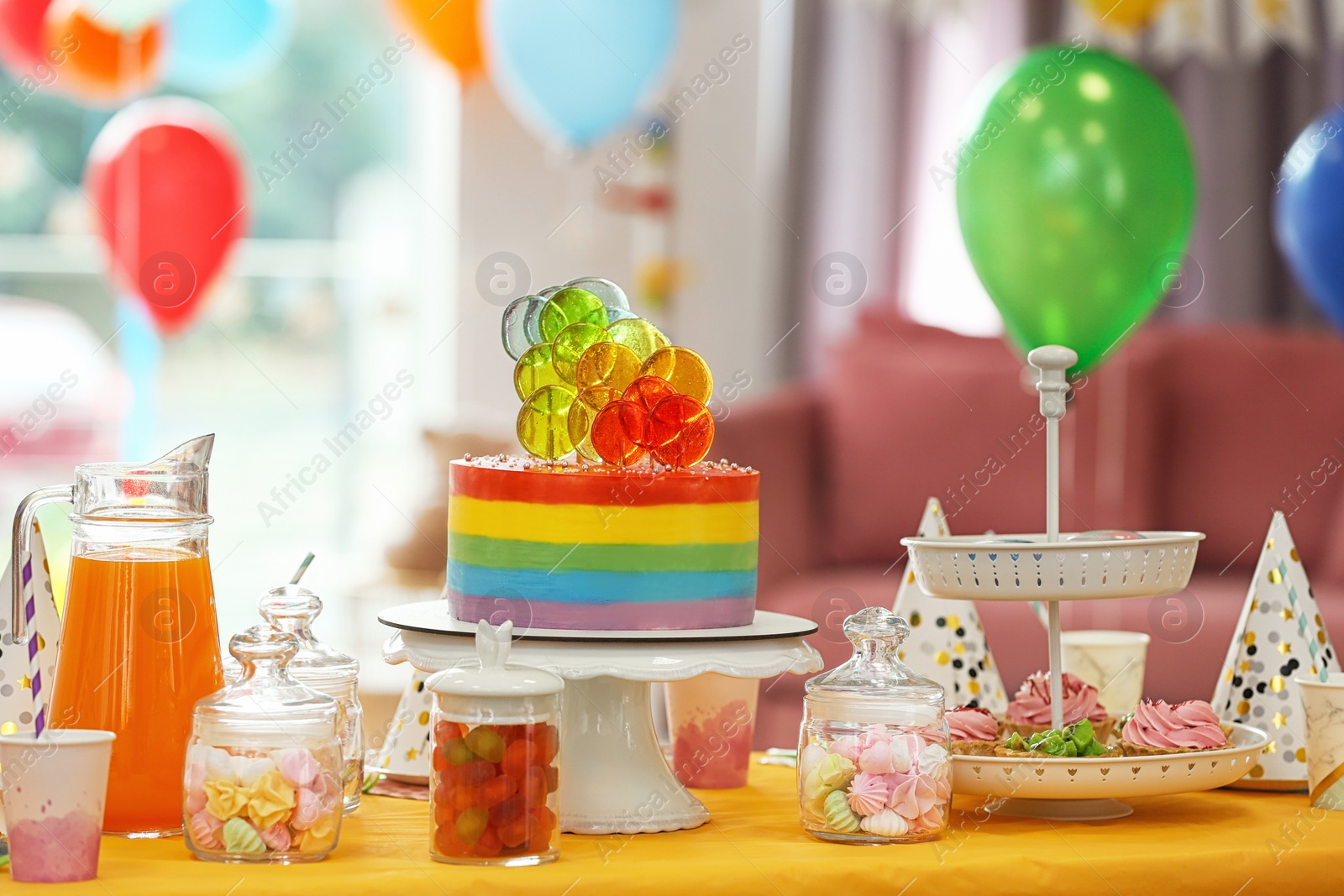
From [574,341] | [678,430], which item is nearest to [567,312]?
[574,341]

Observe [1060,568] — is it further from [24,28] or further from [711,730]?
[24,28]

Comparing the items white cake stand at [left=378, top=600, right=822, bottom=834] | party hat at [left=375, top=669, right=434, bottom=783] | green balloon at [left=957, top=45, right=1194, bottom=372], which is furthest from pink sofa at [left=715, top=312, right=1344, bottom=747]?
white cake stand at [left=378, top=600, right=822, bottom=834]

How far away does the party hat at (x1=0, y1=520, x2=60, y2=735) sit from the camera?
1.09m

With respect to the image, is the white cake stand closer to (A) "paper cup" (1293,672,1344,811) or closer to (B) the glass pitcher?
(B) the glass pitcher

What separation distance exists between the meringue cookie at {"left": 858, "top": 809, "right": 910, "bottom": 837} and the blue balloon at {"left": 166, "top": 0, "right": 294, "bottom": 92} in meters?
2.98

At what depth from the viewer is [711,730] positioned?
1.29 m

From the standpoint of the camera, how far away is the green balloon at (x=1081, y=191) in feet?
7.07

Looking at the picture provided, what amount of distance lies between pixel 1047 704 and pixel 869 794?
0.28 m

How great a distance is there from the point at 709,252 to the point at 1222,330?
1.51m

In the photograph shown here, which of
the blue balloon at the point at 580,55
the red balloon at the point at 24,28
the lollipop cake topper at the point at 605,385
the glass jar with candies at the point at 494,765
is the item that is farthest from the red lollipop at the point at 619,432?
the red balloon at the point at 24,28

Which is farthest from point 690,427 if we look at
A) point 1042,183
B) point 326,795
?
point 1042,183

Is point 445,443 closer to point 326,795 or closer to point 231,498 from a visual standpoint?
point 231,498

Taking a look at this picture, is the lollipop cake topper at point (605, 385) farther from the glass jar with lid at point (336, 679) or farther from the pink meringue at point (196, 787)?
the pink meringue at point (196, 787)

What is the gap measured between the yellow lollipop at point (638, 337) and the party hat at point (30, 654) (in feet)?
1.45
